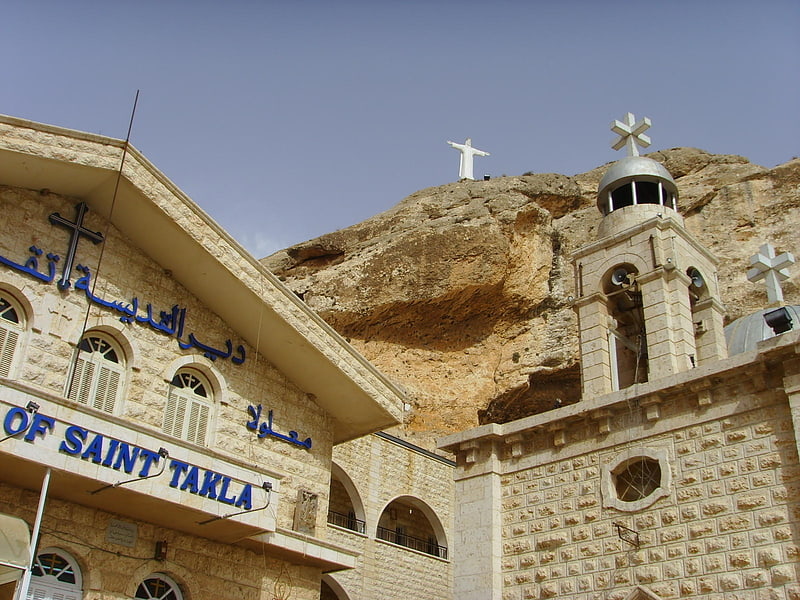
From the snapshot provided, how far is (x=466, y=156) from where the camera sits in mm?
40188

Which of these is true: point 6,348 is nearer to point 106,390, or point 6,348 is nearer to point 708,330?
point 106,390

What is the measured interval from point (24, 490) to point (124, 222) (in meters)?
4.17

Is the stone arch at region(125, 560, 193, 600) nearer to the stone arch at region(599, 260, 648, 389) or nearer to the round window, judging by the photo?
the round window

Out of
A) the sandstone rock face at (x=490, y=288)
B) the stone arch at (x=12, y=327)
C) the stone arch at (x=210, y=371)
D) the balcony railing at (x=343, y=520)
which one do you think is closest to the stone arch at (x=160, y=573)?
the stone arch at (x=210, y=371)

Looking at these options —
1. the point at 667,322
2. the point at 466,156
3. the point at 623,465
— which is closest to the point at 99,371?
the point at 623,465

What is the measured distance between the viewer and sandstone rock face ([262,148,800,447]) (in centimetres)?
2855

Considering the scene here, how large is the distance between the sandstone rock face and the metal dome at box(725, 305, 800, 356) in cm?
884

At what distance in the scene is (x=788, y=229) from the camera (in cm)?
2716

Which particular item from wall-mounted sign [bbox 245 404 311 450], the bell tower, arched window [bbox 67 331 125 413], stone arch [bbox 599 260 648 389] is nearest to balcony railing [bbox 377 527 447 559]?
stone arch [bbox 599 260 648 389]

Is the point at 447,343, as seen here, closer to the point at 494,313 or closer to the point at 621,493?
the point at 494,313

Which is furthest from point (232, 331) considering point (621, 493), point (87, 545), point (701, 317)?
point (701, 317)

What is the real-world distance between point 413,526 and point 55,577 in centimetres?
1618

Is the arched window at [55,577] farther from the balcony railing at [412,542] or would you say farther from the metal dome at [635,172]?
the balcony railing at [412,542]

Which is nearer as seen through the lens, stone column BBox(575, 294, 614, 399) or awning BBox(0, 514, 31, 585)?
awning BBox(0, 514, 31, 585)
